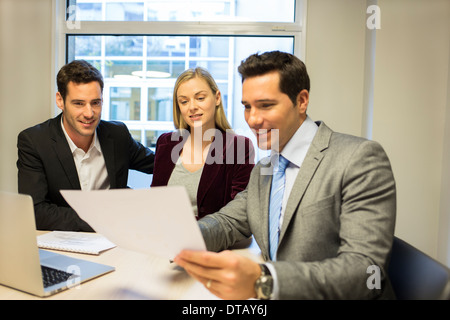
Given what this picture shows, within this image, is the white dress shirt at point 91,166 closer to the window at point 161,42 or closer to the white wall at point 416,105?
the window at point 161,42

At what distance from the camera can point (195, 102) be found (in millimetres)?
1992

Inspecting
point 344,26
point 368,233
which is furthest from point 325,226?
point 344,26

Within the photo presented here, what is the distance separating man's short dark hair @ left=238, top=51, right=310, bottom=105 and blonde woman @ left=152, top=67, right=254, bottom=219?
72cm

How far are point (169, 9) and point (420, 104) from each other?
7.15 feet

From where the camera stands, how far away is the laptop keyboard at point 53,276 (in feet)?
3.50

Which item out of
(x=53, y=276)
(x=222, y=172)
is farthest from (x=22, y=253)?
(x=222, y=172)

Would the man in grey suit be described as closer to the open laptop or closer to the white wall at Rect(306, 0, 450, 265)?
the open laptop

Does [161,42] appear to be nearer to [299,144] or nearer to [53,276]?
[299,144]

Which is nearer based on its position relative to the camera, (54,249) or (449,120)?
(54,249)

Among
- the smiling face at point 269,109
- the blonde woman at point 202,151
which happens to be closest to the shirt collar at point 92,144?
the blonde woman at point 202,151

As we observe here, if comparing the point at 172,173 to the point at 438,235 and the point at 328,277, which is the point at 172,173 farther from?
the point at 438,235

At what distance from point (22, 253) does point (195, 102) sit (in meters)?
1.21

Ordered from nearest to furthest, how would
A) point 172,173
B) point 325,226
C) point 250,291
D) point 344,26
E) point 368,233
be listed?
point 250,291, point 368,233, point 325,226, point 172,173, point 344,26
